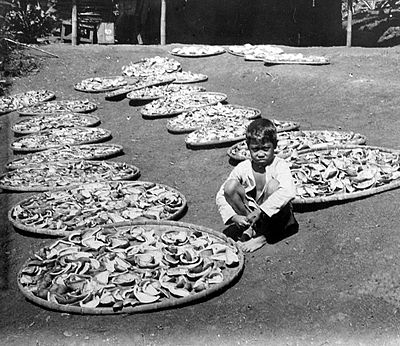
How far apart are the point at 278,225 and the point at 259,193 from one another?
232 millimetres

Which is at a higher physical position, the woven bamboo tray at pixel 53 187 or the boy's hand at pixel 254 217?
the boy's hand at pixel 254 217

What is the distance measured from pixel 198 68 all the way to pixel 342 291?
7157mm

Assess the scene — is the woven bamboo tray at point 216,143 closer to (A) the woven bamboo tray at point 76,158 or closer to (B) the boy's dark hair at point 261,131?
(A) the woven bamboo tray at point 76,158

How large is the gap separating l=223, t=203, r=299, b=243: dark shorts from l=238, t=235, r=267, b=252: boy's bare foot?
0.16 ft

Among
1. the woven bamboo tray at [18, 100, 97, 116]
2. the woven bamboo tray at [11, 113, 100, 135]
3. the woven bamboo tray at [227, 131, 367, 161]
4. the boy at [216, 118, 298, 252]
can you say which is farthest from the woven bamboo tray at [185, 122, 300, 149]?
the woven bamboo tray at [18, 100, 97, 116]

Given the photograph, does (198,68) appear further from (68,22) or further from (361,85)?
(68,22)

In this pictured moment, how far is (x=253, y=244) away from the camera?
335 centimetres

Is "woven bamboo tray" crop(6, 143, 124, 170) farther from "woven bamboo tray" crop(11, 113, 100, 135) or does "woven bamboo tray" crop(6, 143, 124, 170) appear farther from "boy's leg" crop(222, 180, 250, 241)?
"boy's leg" crop(222, 180, 250, 241)

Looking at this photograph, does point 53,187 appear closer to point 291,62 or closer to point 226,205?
point 226,205

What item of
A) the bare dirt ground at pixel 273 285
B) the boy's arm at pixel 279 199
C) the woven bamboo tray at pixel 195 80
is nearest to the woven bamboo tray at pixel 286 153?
the bare dirt ground at pixel 273 285

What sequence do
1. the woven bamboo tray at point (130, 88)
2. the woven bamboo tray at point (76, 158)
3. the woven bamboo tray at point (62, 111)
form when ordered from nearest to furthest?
the woven bamboo tray at point (76, 158) → the woven bamboo tray at point (62, 111) → the woven bamboo tray at point (130, 88)

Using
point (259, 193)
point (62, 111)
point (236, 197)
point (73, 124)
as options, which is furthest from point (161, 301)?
point (62, 111)

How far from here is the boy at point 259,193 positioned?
3.25 m

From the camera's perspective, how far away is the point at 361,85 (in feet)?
23.7
